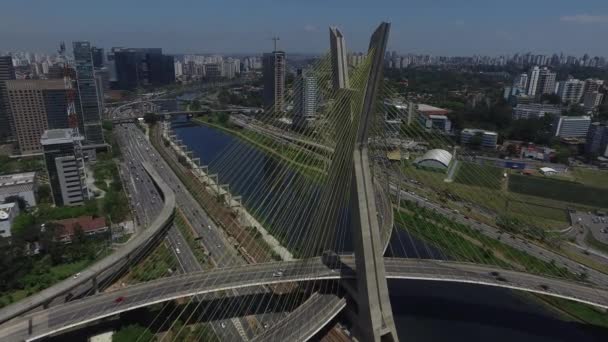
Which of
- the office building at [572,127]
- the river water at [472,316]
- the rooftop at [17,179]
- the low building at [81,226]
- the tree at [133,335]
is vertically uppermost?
the office building at [572,127]

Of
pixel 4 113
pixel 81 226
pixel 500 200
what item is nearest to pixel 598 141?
pixel 500 200

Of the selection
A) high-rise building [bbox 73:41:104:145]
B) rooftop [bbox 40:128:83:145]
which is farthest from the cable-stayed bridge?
high-rise building [bbox 73:41:104:145]

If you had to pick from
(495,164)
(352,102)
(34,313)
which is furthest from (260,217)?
(495,164)

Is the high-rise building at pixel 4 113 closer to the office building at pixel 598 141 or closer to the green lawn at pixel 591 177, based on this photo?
the green lawn at pixel 591 177

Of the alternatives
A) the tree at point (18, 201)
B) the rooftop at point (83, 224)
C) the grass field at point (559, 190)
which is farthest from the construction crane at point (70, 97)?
the grass field at point (559, 190)

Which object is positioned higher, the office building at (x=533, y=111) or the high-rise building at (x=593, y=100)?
the high-rise building at (x=593, y=100)

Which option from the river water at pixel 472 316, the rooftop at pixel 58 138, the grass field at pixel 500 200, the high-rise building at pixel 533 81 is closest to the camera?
the river water at pixel 472 316

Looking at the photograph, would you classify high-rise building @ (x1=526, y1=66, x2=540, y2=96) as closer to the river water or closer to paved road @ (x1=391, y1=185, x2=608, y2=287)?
paved road @ (x1=391, y1=185, x2=608, y2=287)

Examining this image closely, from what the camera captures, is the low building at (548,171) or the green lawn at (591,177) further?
the low building at (548,171)
